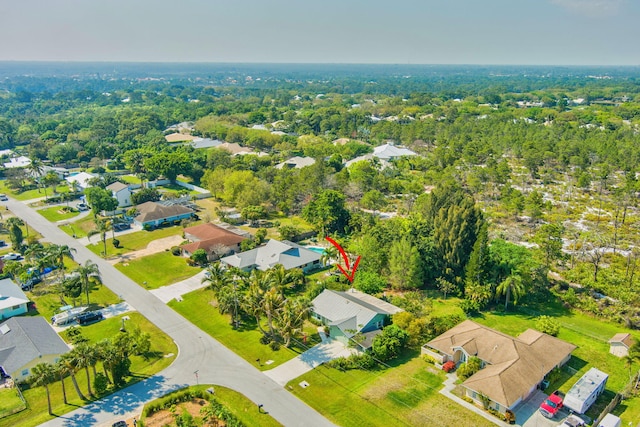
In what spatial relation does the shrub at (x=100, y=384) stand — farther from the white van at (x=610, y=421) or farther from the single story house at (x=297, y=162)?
the single story house at (x=297, y=162)

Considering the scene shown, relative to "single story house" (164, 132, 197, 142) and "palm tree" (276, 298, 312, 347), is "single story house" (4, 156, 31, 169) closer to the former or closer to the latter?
"single story house" (164, 132, 197, 142)

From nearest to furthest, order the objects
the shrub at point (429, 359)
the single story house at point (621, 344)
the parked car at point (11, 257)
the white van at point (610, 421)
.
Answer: the white van at point (610, 421) → the shrub at point (429, 359) → the single story house at point (621, 344) → the parked car at point (11, 257)

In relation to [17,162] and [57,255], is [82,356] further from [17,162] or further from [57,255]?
[17,162]

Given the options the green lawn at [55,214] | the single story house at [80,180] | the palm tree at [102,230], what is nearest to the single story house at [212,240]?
the palm tree at [102,230]

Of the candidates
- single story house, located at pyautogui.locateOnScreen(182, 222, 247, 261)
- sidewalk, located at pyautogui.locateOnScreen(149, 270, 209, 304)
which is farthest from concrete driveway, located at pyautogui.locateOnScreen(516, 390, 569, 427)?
single story house, located at pyautogui.locateOnScreen(182, 222, 247, 261)

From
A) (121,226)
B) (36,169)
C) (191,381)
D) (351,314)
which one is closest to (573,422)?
(351,314)

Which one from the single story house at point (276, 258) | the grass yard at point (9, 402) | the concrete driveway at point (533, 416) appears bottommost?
the grass yard at point (9, 402)
